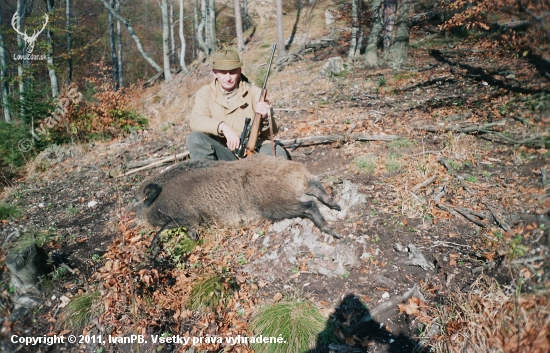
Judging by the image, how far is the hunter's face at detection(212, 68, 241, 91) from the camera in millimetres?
4234

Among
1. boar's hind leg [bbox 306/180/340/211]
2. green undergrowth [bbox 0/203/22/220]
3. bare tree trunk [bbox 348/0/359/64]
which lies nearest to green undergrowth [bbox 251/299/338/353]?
boar's hind leg [bbox 306/180/340/211]

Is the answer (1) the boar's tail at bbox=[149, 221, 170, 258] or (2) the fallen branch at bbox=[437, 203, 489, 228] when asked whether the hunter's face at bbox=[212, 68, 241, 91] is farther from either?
(2) the fallen branch at bbox=[437, 203, 489, 228]

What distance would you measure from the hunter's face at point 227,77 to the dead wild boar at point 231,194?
46.3 inches

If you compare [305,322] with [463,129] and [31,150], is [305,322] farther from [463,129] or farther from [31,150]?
[31,150]

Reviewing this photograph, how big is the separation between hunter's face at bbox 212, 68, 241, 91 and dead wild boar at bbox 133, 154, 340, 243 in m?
1.18

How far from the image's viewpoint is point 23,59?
12938 millimetres

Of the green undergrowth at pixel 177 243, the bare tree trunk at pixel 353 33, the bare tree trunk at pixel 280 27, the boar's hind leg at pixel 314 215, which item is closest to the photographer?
the boar's hind leg at pixel 314 215

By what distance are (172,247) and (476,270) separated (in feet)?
11.0

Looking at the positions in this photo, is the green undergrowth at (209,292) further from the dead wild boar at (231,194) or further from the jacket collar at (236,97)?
the jacket collar at (236,97)

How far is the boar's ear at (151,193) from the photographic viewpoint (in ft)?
13.5

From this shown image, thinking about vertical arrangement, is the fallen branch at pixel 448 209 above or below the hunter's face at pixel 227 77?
below

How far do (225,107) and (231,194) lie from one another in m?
1.48

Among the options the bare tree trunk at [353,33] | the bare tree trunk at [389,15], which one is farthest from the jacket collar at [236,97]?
the bare tree trunk at [353,33]

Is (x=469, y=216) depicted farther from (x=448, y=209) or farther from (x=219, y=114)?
(x=219, y=114)
